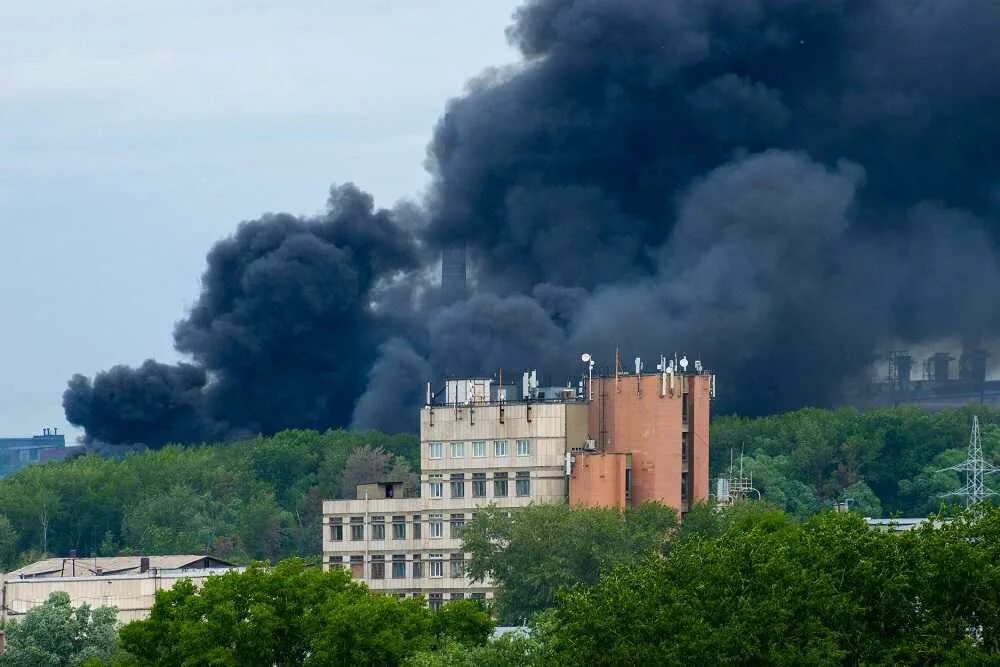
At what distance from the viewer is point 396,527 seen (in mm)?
104625

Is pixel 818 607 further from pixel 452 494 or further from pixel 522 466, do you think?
pixel 452 494

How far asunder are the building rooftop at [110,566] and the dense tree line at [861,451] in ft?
126

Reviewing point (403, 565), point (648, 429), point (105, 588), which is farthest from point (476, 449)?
point (105, 588)

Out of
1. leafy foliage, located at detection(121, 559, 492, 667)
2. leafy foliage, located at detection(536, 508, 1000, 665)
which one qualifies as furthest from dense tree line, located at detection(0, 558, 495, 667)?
leafy foliage, located at detection(536, 508, 1000, 665)

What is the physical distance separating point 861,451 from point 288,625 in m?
74.4

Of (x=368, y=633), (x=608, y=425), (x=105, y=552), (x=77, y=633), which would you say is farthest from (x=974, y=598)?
(x=105, y=552)

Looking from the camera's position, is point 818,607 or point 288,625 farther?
point 288,625

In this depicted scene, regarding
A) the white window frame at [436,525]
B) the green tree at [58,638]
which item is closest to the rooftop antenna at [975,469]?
the white window frame at [436,525]

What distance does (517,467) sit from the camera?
10306 cm

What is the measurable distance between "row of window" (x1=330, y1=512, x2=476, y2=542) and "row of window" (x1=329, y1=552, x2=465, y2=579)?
Answer: 0.63 metres

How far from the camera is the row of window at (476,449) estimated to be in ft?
337

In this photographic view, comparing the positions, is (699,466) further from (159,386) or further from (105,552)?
(159,386)

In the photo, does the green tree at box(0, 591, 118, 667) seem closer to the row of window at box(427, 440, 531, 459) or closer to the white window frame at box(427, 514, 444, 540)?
the white window frame at box(427, 514, 444, 540)

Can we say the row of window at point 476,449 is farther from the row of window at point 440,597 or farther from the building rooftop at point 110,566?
the building rooftop at point 110,566
